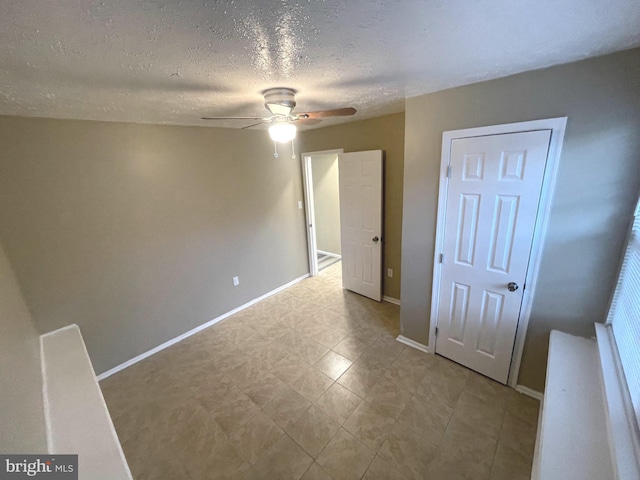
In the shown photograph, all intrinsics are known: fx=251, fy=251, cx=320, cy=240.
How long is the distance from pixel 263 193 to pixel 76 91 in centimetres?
212

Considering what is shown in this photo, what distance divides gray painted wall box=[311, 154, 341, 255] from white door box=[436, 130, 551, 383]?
284 cm

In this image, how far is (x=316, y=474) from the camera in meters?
1.57

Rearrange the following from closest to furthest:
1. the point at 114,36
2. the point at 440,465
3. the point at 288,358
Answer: the point at 114,36, the point at 440,465, the point at 288,358

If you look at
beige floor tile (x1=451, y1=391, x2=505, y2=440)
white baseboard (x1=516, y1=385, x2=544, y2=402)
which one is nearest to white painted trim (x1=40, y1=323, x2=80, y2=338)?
beige floor tile (x1=451, y1=391, x2=505, y2=440)

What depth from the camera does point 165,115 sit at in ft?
6.99

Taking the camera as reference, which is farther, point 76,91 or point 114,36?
point 76,91

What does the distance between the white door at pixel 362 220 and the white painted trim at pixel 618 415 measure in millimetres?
2137

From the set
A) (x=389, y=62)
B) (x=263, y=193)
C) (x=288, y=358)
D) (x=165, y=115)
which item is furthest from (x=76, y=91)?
(x=288, y=358)

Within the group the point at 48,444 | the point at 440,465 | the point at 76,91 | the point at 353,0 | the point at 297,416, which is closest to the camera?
the point at 353,0

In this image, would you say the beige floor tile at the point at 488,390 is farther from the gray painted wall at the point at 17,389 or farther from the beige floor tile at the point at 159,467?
the gray painted wall at the point at 17,389

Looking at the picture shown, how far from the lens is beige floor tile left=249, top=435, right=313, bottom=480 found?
1583 millimetres

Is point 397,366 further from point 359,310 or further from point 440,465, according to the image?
point 359,310

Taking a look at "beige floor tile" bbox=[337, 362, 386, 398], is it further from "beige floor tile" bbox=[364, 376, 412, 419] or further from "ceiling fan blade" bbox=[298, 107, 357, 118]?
"ceiling fan blade" bbox=[298, 107, 357, 118]

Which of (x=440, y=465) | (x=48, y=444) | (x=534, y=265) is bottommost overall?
(x=440, y=465)
